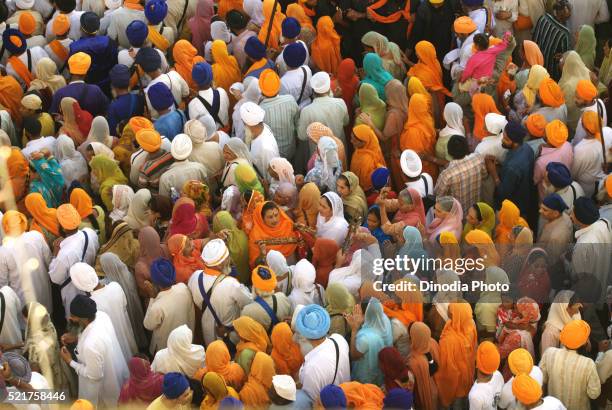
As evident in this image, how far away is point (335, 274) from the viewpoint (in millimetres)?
9797

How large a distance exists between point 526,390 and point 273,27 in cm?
585

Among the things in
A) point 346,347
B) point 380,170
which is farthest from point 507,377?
point 380,170

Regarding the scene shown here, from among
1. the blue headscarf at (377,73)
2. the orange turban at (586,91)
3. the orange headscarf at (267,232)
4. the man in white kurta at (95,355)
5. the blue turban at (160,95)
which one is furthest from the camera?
the blue headscarf at (377,73)

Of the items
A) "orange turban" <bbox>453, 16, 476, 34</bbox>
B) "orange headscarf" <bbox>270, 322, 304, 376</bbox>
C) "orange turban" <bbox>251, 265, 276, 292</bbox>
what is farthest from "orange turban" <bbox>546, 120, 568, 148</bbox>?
"orange headscarf" <bbox>270, 322, 304, 376</bbox>

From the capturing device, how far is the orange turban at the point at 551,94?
1140 cm

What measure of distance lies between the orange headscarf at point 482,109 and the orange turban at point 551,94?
0.48 m

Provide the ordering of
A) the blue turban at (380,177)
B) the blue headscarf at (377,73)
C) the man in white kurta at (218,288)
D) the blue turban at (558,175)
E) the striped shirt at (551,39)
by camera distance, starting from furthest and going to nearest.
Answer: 1. the striped shirt at (551,39)
2. the blue headscarf at (377,73)
3. the blue turban at (380,177)
4. the blue turban at (558,175)
5. the man in white kurta at (218,288)

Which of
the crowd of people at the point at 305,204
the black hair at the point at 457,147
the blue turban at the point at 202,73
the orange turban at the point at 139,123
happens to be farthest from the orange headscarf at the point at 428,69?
the orange turban at the point at 139,123

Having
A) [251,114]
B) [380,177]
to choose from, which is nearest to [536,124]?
[380,177]

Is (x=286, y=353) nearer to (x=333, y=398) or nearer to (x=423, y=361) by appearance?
(x=333, y=398)

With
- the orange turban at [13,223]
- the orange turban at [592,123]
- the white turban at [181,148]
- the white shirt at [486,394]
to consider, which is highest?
the orange turban at [592,123]

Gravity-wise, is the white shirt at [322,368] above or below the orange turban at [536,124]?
below

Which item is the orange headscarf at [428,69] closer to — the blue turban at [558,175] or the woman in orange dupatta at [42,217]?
the blue turban at [558,175]

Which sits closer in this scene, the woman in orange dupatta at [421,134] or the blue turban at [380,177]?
the blue turban at [380,177]
